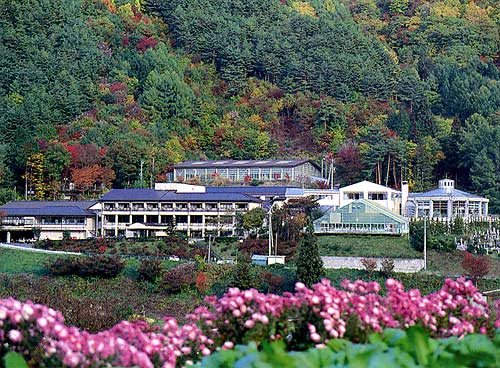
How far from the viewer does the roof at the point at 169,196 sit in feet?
123

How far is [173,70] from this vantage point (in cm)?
5944

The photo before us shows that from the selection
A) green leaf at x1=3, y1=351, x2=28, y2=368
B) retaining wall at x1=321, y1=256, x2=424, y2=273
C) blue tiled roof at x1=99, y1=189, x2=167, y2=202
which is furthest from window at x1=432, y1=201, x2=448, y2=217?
green leaf at x1=3, y1=351, x2=28, y2=368

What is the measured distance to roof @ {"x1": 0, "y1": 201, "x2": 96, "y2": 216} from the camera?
37.5 meters

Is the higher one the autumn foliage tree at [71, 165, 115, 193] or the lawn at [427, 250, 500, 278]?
the autumn foliage tree at [71, 165, 115, 193]

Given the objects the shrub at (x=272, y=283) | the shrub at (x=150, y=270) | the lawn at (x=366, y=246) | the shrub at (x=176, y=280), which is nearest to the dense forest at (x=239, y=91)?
the lawn at (x=366, y=246)

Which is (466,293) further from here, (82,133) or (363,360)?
(82,133)

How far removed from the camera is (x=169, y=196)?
38062 millimetres

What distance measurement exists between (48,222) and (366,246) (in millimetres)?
12943

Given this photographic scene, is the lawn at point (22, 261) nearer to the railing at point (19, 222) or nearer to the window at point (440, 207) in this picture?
the railing at point (19, 222)

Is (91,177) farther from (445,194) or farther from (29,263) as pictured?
(445,194)

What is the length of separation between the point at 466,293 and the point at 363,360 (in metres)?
2.80

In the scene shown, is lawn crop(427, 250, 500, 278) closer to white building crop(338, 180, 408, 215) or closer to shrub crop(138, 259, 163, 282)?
white building crop(338, 180, 408, 215)

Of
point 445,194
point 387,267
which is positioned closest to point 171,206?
point 445,194

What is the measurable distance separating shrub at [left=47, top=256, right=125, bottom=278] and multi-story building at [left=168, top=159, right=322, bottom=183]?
51.7 feet
